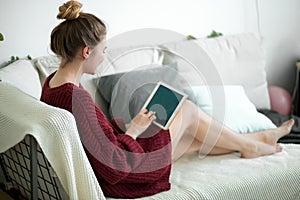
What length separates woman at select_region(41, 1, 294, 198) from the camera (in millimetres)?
2066

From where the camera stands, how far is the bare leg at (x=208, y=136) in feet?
8.25

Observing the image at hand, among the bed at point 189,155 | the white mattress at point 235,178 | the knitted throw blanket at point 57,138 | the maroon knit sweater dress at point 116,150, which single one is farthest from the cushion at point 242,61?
the knitted throw blanket at point 57,138

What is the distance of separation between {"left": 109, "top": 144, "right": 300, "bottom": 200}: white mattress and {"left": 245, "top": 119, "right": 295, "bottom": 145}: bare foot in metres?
0.12

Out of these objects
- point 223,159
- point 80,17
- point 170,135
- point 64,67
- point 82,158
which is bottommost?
point 223,159

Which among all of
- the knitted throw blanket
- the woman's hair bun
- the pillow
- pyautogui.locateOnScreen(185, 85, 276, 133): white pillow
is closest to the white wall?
the pillow

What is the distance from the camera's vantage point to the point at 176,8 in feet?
10.6

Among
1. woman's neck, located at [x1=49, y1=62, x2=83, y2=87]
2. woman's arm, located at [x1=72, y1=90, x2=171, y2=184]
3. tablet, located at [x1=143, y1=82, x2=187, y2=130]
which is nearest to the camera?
woman's arm, located at [x1=72, y1=90, x2=171, y2=184]

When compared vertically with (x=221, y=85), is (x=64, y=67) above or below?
above

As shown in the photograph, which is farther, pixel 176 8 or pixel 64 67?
pixel 176 8

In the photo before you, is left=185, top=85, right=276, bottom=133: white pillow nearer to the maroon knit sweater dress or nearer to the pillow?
the pillow

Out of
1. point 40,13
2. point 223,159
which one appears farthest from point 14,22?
point 223,159

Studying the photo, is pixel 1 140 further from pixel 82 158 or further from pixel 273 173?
pixel 273 173

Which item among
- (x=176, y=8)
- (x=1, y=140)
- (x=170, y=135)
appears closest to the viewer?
(x=1, y=140)

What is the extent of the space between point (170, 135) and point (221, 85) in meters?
0.65
